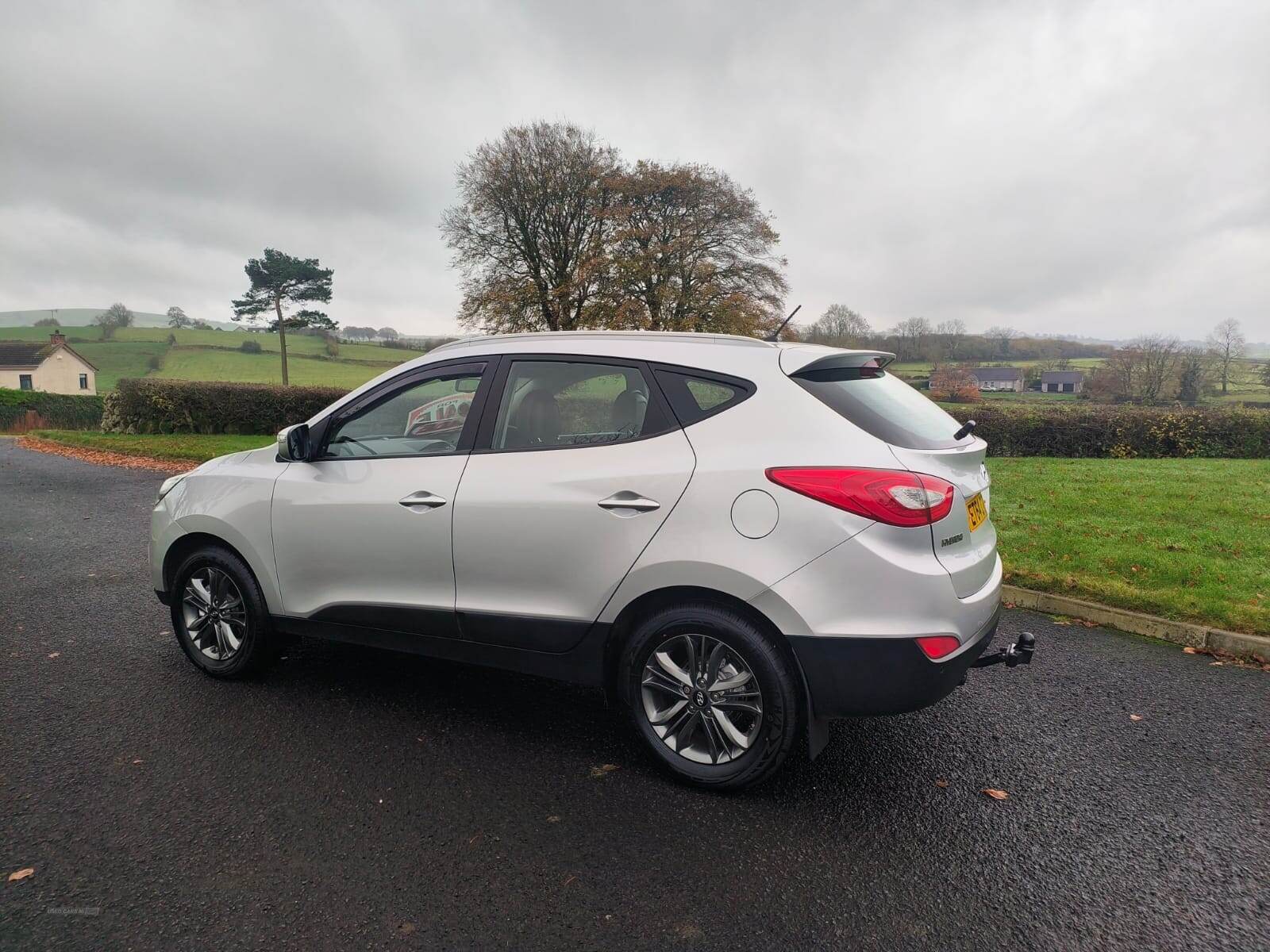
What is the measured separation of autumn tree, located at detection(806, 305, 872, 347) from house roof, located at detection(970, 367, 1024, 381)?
4582 mm

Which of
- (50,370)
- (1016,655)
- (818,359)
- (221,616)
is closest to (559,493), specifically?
(818,359)

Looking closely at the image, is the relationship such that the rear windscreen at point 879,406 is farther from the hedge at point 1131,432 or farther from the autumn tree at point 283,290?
the autumn tree at point 283,290

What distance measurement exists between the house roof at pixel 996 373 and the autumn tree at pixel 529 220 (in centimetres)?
1631

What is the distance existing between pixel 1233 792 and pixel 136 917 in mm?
4027

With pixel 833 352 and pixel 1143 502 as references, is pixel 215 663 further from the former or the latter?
pixel 1143 502

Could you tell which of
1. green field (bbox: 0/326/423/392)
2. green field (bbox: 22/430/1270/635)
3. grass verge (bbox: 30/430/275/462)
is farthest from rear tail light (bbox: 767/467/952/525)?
green field (bbox: 0/326/423/392)

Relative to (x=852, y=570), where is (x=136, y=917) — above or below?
below

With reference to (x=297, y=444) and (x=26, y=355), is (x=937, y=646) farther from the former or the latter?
(x=26, y=355)

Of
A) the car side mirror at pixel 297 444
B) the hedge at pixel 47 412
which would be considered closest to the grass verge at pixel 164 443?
the hedge at pixel 47 412

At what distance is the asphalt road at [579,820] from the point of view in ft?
7.45

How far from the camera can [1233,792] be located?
9.91ft

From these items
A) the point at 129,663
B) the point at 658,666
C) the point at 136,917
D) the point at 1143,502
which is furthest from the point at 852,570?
the point at 1143,502

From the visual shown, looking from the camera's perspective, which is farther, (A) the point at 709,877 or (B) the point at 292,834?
(B) the point at 292,834

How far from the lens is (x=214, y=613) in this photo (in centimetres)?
405
